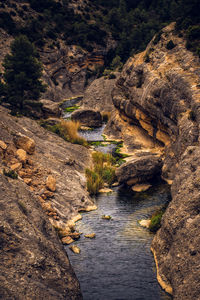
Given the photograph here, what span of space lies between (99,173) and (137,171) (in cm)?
525

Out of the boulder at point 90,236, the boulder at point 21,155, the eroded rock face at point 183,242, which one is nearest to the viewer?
the eroded rock face at point 183,242

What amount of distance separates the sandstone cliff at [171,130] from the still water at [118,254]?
124 cm

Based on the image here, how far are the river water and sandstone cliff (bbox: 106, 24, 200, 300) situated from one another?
127 cm

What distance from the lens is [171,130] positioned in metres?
46.3

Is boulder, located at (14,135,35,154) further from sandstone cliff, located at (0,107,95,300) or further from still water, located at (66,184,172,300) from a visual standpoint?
still water, located at (66,184,172,300)

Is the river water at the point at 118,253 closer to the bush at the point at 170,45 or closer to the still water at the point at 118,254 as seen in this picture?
the still water at the point at 118,254

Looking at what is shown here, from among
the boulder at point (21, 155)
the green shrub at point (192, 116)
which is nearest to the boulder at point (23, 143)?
the boulder at point (21, 155)

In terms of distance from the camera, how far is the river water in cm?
2167

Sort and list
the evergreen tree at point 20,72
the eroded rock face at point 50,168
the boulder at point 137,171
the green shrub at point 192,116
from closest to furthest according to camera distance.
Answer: the eroded rock face at point 50,168, the green shrub at point 192,116, the boulder at point 137,171, the evergreen tree at point 20,72

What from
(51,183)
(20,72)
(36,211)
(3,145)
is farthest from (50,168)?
(20,72)

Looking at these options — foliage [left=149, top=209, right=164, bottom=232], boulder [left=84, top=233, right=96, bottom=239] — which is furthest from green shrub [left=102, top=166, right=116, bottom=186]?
boulder [left=84, top=233, right=96, bottom=239]

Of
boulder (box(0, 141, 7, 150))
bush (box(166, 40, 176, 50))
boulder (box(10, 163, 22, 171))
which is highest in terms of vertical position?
bush (box(166, 40, 176, 50))

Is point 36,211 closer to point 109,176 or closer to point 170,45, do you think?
point 109,176

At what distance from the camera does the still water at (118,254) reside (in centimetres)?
2166
